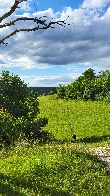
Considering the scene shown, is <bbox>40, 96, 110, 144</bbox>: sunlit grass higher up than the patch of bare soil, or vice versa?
the patch of bare soil

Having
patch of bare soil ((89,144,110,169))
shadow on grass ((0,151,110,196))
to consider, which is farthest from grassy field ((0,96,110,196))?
patch of bare soil ((89,144,110,169))

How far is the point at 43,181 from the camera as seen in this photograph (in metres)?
18.5

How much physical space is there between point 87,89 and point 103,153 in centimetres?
9130

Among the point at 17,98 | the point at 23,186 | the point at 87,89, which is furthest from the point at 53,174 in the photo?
the point at 87,89

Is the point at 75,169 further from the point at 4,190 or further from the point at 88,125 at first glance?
the point at 88,125

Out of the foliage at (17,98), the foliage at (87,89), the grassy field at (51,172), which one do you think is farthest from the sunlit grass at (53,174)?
the foliage at (87,89)

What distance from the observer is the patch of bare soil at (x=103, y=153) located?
21934 mm

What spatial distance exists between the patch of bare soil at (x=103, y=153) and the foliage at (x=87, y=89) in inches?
3308

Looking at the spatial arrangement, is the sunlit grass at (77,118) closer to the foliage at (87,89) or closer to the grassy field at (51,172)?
the foliage at (87,89)

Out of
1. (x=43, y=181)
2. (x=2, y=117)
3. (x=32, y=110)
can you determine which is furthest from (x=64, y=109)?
(x=43, y=181)

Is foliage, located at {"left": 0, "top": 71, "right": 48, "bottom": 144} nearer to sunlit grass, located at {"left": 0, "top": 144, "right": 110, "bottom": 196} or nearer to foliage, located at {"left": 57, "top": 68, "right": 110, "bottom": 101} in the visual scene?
sunlit grass, located at {"left": 0, "top": 144, "right": 110, "bottom": 196}

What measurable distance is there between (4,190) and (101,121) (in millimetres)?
69987

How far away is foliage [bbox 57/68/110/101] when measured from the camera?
112m

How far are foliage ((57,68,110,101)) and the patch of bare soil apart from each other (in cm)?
8401
